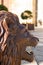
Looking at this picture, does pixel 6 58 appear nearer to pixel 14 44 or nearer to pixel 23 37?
pixel 14 44

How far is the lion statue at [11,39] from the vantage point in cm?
200

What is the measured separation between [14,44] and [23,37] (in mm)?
161

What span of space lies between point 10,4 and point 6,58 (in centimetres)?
2615

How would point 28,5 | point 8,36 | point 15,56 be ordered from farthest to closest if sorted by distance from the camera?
1. point 28,5
2. point 15,56
3. point 8,36

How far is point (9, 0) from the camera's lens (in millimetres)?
28406

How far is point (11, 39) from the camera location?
6.63 feet

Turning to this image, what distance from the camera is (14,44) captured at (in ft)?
6.79

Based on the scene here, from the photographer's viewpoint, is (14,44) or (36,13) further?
(36,13)

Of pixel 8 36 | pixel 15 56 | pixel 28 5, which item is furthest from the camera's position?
pixel 28 5

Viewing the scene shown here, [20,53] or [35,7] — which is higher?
[20,53]

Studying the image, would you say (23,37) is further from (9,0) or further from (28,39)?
(9,0)

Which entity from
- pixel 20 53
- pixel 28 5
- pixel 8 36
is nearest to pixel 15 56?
pixel 20 53

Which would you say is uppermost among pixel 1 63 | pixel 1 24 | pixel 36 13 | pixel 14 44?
pixel 1 24

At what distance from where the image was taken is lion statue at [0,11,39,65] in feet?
6.55
